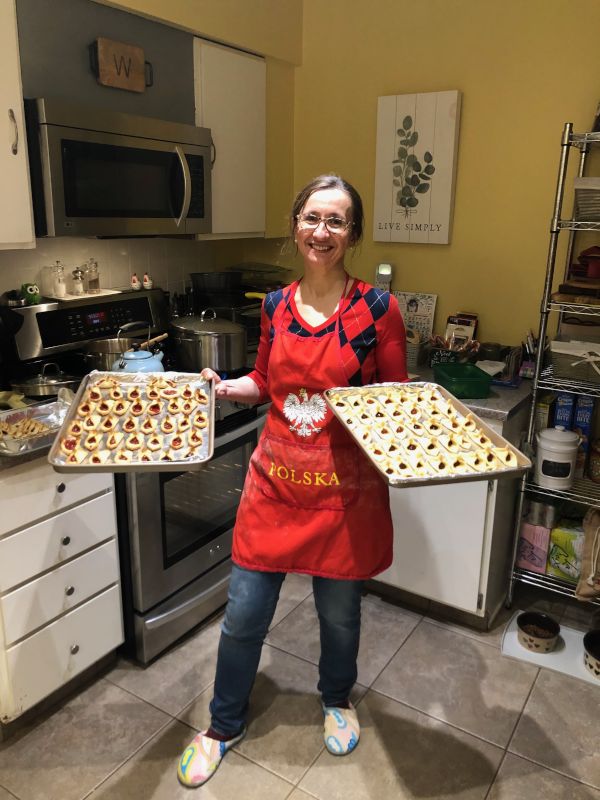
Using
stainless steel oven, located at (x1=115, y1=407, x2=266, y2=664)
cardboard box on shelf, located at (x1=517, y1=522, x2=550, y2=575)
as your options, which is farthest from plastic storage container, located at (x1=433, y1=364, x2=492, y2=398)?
stainless steel oven, located at (x1=115, y1=407, x2=266, y2=664)

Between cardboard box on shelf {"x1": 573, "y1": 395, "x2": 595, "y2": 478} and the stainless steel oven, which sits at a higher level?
cardboard box on shelf {"x1": 573, "y1": 395, "x2": 595, "y2": 478}

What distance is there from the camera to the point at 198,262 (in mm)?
2936

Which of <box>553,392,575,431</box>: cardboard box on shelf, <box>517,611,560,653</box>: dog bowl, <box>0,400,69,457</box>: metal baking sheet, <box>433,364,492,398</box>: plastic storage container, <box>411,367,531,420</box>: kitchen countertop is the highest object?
<box>433,364,492,398</box>: plastic storage container

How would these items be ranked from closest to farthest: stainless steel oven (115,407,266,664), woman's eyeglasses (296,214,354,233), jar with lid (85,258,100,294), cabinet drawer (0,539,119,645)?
woman's eyeglasses (296,214,354,233)
cabinet drawer (0,539,119,645)
stainless steel oven (115,407,266,664)
jar with lid (85,258,100,294)

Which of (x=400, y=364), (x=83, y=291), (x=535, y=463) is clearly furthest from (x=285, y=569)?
(x=83, y=291)

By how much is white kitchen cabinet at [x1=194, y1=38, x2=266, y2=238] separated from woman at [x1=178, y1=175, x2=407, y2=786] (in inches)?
42.5

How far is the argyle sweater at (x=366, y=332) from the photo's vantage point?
5.06 ft

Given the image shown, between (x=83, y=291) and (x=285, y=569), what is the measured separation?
130 cm

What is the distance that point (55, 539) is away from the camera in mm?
1799

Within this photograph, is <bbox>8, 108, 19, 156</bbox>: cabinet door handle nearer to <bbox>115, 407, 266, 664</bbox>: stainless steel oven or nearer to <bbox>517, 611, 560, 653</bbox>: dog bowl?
<bbox>115, 407, 266, 664</bbox>: stainless steel oven

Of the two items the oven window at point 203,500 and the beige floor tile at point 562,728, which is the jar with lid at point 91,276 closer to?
the oven window at point 203,500

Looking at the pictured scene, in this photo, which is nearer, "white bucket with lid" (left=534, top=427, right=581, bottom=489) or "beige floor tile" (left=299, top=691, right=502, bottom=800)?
"beige floor tile" (left=299, top=691, right=502, bottom=800)

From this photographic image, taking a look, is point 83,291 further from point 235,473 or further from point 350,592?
point 350,592

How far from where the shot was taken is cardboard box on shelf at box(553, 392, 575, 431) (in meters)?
2.33
